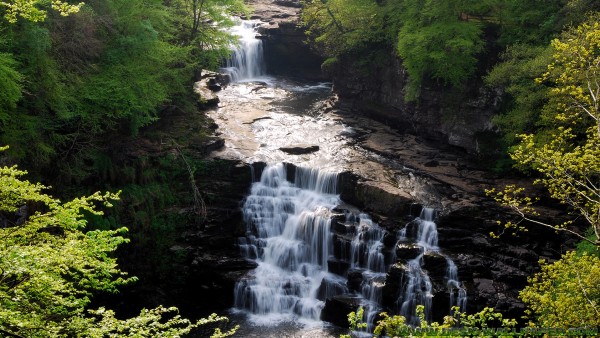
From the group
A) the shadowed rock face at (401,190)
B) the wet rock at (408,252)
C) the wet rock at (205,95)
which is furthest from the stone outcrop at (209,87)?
the wet rock at (408,252)

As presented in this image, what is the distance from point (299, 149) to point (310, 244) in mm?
6384

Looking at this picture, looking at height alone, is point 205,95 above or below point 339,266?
above

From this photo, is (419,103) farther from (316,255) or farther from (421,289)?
(421,289)

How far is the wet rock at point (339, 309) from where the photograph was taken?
69.3 ft

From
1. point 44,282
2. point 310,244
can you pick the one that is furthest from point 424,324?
point 310,244

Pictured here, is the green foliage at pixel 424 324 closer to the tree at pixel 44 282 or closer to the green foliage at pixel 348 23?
the tree at pixel 44 282

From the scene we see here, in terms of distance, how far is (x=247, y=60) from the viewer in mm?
43062

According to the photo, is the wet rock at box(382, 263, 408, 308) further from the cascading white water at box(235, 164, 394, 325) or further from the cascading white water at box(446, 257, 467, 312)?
the cascading white water at box(446, 257, 467, 312)

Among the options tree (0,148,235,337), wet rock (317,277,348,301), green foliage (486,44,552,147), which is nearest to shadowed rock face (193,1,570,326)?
wet rock (317,277,348,301)

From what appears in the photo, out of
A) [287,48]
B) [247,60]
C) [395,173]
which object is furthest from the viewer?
[287,48]

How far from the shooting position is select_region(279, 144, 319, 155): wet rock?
28.6m

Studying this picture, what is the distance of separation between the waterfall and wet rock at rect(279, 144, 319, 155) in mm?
14940

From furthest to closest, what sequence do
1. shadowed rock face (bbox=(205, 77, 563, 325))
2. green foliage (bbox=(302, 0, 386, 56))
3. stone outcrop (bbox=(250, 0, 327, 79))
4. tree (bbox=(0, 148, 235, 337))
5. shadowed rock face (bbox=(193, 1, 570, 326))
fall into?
1. stone outcrop (bbox=(250, 0, 327, 79))
2. green foliage (bbox=(302, 0, 386, 56))
3. shadowed rock face (bbox=(193, 1, 570, 326))
4. shadowed rock face (bbox=(205, 77, 563, 325))
5. tree (bbox=(0, 148, 235, 337))

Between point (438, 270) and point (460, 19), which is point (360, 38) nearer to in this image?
point (460, 19)
